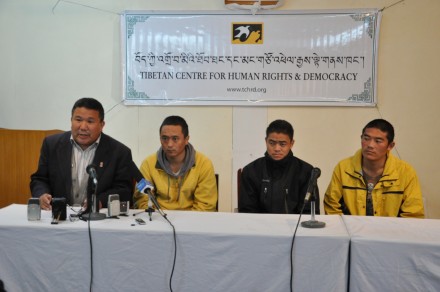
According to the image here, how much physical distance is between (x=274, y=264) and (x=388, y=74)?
257cm

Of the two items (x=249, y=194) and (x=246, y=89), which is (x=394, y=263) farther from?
(x=246, y=89)

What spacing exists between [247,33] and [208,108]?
0.77 meters

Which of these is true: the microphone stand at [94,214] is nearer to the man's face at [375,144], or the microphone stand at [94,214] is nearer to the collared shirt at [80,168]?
the collared shirt at [80,168]

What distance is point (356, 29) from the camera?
3.68 metres

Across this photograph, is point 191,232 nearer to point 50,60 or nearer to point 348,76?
point 348,76

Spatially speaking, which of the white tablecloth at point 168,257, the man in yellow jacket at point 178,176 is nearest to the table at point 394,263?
the white tablecloth at point 168,257

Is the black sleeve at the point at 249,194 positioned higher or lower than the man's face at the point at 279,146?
lower

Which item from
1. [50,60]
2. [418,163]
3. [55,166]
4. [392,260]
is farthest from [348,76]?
[50,60]

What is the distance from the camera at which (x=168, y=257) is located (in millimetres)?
1856

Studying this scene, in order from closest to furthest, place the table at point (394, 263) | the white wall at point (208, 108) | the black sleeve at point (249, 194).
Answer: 1. the table at point (394, 263)
2. the black sleeve at point (249, 194)
3. the white wall at point (208, 108)

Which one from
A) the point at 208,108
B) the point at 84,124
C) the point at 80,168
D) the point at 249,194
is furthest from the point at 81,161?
the point at 208,108

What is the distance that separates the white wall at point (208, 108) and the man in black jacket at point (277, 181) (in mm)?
1165

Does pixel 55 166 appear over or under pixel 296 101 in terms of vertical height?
under

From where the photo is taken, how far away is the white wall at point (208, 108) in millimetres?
3691
